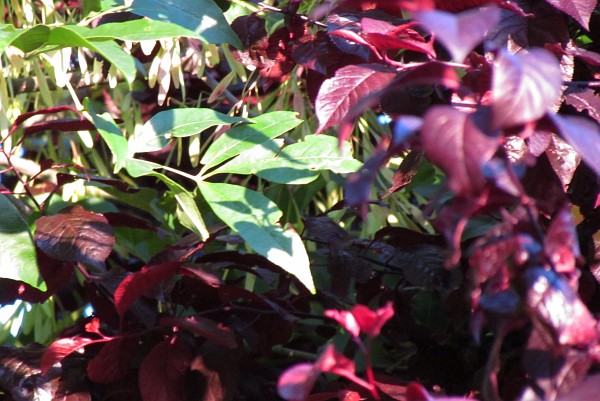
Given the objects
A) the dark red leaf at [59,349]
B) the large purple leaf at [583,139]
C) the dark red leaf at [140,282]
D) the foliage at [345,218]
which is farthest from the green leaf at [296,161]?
the large purple leaf at [583,139]

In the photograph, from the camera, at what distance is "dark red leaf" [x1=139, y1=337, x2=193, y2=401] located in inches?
30.9

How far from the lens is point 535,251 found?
0.42 m

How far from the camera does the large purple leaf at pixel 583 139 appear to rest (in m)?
0.41

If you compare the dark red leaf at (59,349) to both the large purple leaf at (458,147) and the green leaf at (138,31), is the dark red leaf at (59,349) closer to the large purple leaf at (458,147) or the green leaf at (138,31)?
the green leaf at (138,31)

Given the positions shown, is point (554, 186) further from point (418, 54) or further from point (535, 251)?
point (535, 251)

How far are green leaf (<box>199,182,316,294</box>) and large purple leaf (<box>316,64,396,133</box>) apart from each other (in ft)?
0.42

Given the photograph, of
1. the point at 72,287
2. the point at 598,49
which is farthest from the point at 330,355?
the point at 72,287

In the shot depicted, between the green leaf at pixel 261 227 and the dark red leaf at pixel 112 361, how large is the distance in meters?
0.19

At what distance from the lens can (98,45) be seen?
673mm

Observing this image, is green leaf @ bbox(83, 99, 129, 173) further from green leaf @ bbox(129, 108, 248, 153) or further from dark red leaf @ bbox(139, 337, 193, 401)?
dark red leaf @ bbox(139, 337, 193, 401)

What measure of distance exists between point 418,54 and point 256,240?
0.24 meters

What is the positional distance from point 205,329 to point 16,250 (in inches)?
7.9

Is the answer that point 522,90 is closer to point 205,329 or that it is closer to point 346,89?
point 346,89

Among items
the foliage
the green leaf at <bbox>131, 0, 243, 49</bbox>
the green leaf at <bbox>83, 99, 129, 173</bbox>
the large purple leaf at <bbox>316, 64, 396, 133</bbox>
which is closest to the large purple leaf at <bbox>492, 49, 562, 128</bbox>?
the foliage
